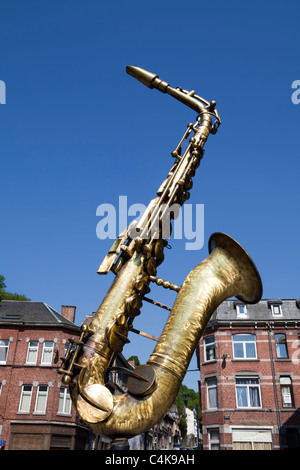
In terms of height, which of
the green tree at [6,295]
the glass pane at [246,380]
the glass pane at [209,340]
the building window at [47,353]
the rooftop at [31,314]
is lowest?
the glass pane at [246,380]

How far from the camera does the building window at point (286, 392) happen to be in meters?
26.0

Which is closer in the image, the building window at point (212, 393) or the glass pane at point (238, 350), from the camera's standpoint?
the building window at point (212, 393)

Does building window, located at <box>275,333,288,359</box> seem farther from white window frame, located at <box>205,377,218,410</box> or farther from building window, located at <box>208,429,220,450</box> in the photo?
building window, located at <box>208,429,220,450</box>

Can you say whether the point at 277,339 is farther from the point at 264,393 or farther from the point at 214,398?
the point at 214,398

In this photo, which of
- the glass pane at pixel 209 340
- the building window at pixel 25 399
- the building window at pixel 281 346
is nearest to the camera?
Answer: the building window at pixel 25 399

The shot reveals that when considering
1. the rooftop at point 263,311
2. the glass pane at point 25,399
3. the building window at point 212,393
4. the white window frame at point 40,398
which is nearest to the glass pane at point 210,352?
the building window at point 212,393

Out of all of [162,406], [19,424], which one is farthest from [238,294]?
[19,424]

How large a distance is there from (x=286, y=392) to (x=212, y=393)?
16.3 feet

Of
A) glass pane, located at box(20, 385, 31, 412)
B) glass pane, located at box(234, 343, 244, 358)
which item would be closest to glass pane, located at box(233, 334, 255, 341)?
glass pane, located at box(234, 343, 244, 358)

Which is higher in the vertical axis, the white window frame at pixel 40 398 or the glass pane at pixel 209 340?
the glass pane at pixel 209 340

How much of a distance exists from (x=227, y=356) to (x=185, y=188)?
23100 millimetres

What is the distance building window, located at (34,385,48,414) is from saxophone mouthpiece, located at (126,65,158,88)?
80.4 ft

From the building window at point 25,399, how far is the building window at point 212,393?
1231 cm

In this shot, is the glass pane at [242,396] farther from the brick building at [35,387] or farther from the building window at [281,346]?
the brick building at [35,387]
